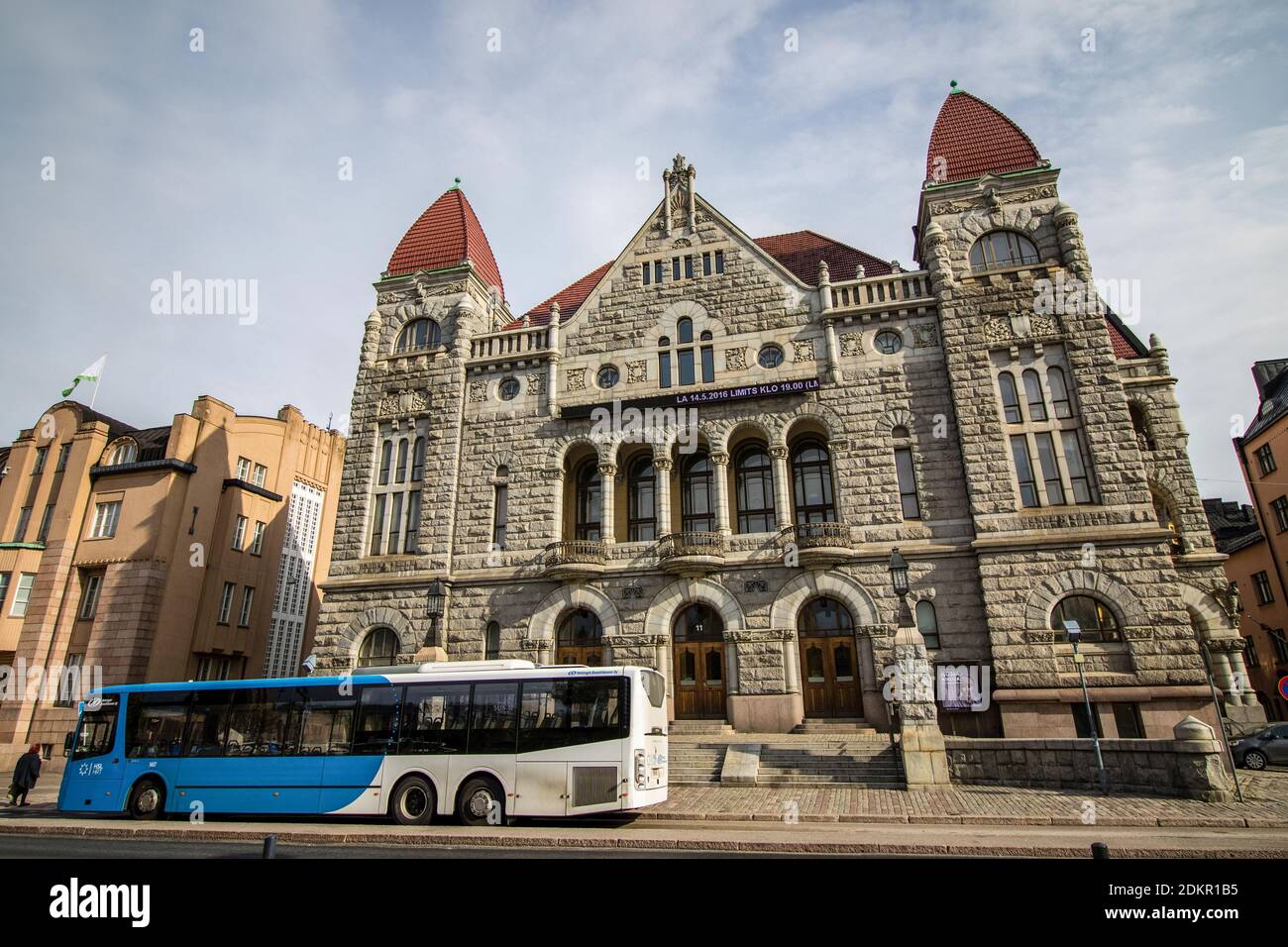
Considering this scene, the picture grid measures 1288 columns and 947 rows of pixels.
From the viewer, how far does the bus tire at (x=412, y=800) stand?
45.5ft

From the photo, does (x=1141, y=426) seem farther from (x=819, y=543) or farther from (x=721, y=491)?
(x=721, y=491)

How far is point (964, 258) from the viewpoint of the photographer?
80.1ft

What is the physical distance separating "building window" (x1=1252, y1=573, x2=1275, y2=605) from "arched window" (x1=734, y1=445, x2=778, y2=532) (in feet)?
105

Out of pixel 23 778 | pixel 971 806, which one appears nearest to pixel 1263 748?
pixel 971 806

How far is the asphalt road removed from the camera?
10023 millimetres

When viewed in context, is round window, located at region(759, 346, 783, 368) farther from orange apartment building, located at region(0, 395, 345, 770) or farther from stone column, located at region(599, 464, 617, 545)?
orange apartment building, located at region(0, 395, 345, 770)

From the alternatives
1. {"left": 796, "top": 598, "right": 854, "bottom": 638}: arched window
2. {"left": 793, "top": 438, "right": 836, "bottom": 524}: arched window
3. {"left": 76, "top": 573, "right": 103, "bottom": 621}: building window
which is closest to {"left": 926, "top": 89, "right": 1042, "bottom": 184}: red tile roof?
{"left": 793, "top": 438, "right": 836, "bottom": 524}: arched window

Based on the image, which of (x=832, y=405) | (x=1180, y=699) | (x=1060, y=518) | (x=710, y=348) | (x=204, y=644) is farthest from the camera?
(x=204, y=644)

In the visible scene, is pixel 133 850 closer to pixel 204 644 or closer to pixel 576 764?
pixel 576 764

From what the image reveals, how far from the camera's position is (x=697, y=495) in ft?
84.8

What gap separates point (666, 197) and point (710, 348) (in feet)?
23.6

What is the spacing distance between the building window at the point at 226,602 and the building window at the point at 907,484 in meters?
30.6

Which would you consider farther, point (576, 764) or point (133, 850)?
point (576, 764)
